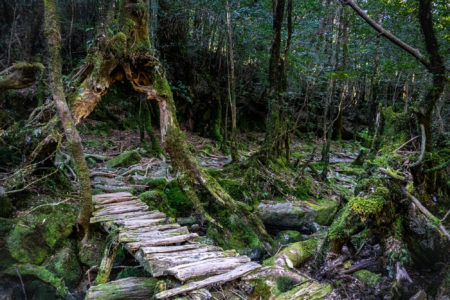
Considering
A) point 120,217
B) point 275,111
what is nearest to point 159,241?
point 120,217

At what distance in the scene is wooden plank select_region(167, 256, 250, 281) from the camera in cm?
324

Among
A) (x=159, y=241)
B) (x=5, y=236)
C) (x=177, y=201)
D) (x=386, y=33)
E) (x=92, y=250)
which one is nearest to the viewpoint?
(x=386, y=33)

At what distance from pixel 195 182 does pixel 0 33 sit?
10339 millimetres

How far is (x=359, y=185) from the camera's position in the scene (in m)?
4.32

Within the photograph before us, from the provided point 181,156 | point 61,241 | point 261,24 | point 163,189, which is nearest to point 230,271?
point 181,156

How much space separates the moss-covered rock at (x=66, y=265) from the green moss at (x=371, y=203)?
173 inches

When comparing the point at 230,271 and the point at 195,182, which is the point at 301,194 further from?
the point at 230,271

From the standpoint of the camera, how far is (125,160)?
8.23 m

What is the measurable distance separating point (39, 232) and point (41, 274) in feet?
2.47

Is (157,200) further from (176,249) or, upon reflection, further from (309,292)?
(309,292)

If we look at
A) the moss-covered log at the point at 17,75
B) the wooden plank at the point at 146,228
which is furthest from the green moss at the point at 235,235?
the moss-covered log at the point at 17,75

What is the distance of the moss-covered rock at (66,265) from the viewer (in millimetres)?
4387

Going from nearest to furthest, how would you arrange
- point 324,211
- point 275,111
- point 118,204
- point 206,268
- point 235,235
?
point 206,268 < point 118,204 < point 235,235 < point 324,211 < point 275,111

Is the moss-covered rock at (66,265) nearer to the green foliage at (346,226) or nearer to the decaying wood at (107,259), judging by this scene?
the decaying wood at (107,259)
